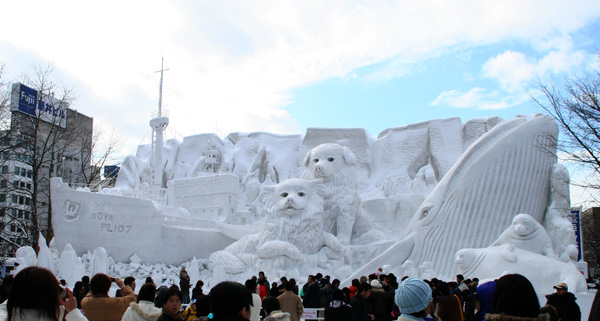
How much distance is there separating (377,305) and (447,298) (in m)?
0.93

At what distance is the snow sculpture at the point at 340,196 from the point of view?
1328cm

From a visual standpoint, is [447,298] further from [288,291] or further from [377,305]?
[288,291]

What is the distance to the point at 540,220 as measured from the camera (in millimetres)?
12477

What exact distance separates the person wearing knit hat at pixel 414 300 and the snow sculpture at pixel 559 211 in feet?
34.2

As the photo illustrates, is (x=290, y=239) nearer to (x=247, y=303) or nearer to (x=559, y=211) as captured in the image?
(x=559, y=211)

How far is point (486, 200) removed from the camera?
39.9 feet

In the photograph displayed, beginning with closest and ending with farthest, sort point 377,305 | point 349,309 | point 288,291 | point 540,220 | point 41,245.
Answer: point 349,309
point 377,305
point 288,291
point 41,245
point 540,220

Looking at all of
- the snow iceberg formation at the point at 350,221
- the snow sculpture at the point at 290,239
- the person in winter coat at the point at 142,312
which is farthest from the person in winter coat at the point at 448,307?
the snow sculpture at the point at 290,239

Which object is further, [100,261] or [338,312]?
[100,261]

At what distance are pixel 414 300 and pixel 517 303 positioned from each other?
24.0 inches

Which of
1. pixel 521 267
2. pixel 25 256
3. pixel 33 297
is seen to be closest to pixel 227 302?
pixel 33 297

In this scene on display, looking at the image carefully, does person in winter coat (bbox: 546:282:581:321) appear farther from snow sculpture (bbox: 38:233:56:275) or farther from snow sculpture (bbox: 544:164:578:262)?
snow sculpture (bbox: 38:233:56:275)

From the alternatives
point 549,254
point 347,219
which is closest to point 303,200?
point 347,219

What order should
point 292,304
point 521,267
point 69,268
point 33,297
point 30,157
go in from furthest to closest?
point 30,157, point 69,268, point 521,267, point 292,304, point 33,297
